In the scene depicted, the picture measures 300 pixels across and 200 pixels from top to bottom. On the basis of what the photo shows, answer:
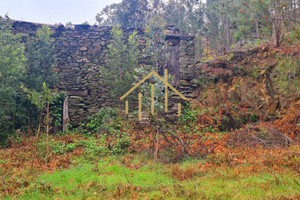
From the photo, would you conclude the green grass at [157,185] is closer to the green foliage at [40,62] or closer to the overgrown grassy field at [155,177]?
the overgrown grassy field at [155,177]

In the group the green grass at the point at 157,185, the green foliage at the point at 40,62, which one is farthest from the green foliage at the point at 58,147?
the green foliage at the point at 40,62

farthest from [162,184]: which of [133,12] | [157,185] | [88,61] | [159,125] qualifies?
[133,12]

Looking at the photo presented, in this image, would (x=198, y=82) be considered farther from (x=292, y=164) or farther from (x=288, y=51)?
(x=292, y=164)

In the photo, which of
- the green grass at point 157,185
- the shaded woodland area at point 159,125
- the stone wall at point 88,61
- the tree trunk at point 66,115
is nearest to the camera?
the green grass at point 157,185

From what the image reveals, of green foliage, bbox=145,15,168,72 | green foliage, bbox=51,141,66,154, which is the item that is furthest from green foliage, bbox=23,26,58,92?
green foliage, bbox=145,15,168,72

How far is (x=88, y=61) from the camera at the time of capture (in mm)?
13633

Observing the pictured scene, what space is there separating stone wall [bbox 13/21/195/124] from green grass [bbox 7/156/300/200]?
6.93 metres

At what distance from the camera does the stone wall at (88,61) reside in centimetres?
1303

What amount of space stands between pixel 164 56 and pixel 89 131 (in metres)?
5.21

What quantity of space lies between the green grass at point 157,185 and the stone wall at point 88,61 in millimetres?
6930

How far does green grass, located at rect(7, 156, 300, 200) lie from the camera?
4.19 meters

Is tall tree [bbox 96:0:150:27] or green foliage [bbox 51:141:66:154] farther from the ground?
tall tree [bbox 96:0:150:27]

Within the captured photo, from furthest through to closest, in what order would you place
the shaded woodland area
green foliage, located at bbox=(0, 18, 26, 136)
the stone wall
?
1. the stone wall
2. green foliage, located at bbox=(0, 18, 26, 136)
3. the shaded woodland area

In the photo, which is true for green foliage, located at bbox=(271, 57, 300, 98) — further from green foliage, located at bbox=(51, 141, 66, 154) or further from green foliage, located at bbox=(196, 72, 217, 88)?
green foliage, located at bbox=(51, 141, 66, 154)
